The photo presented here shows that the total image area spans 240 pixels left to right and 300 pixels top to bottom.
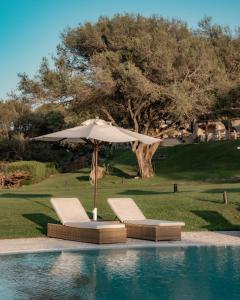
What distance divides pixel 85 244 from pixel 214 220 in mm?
4922

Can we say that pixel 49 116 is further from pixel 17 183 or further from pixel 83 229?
pixel 83 229

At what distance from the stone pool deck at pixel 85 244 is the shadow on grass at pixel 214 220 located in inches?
47.7

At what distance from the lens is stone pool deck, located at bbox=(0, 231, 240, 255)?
12.0 m

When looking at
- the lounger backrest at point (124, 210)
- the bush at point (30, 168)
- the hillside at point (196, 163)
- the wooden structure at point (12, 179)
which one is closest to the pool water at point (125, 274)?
the lounger backrest at point (124, 210)

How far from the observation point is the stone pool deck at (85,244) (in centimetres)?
1195

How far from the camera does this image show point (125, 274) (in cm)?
913

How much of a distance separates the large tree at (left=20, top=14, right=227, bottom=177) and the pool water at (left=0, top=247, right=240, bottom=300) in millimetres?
26845

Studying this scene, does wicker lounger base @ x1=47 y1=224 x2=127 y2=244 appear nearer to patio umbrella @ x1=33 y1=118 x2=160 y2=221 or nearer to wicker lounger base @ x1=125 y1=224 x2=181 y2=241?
wicker lounger base @ x1=125 y1=224 x2=181 y2=241

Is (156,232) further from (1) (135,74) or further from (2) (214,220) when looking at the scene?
(1) (135,74)

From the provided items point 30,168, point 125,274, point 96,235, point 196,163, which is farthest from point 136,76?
point 125,274

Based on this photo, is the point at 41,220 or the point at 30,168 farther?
the point at 30,168

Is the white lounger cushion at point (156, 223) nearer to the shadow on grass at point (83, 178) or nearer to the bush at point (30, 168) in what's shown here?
the bush at point (30, 168)

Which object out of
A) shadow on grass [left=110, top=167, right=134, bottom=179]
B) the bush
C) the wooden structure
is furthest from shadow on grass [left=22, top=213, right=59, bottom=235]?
shadow on grass [left=110, top=167, right=134, bottom=179]

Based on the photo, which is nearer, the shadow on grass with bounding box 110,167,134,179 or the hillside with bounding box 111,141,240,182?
the hillside with bounding box 111,141,240,182
